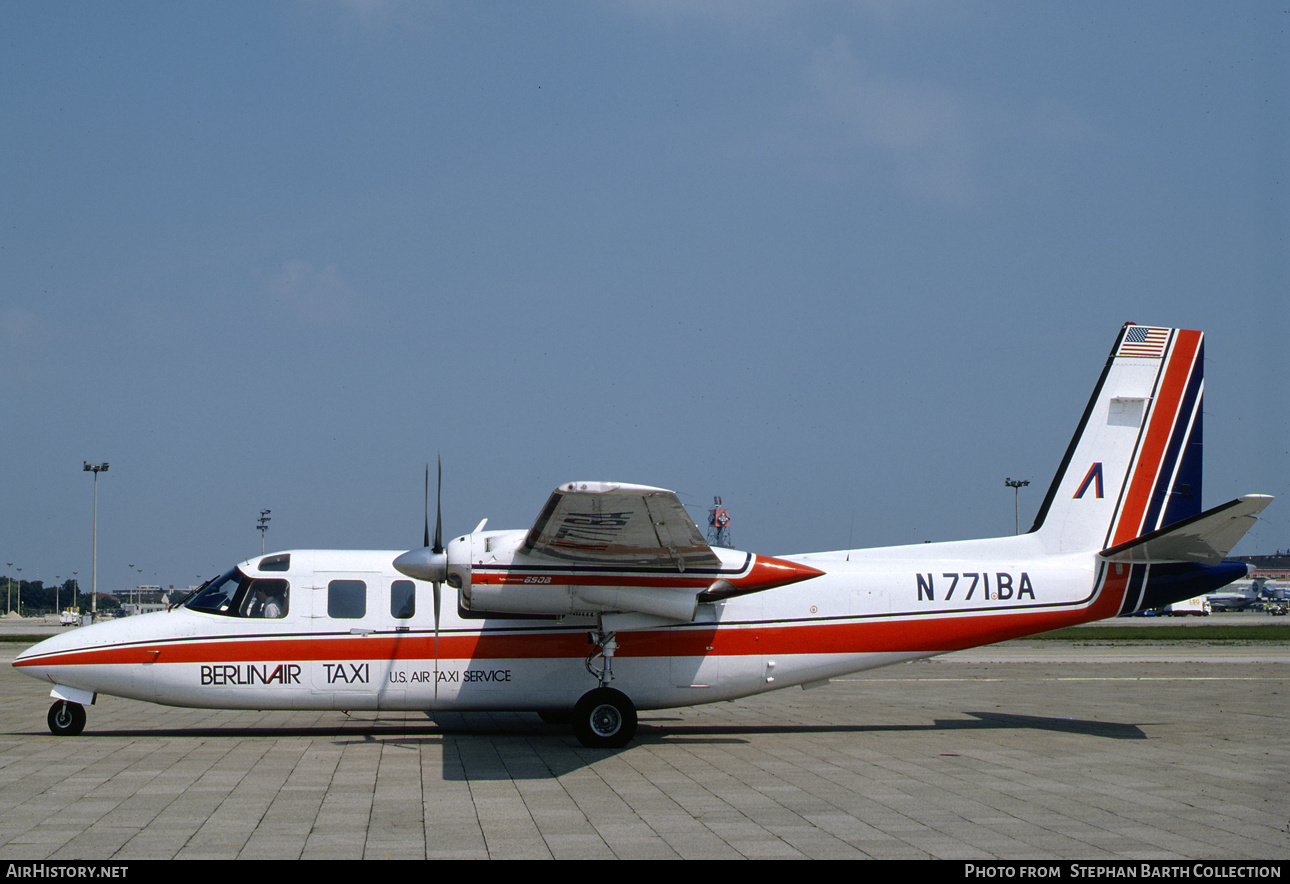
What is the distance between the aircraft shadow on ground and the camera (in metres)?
12.2

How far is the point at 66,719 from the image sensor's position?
13.6 m

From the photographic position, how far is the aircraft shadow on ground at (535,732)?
12.2 m

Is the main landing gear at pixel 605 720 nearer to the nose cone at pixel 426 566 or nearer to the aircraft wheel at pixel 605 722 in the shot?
the aircraft wheel at pixel 605 722

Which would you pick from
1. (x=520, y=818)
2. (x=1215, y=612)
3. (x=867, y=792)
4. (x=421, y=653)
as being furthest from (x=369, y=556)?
(x=1215, y=612)

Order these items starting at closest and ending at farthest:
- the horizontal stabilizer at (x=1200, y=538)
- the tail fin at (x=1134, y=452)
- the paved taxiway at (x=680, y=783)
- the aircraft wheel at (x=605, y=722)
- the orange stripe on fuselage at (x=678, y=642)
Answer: the paved taxiway at (x=680, y=783) < the horizontal stabilizer at (x=1200, y=538) < the aircraft wheel at (x=605, y=722) < the orange stripe on fuselage at (x=678, y=642) < the tail fin at (x=1134, y=452)

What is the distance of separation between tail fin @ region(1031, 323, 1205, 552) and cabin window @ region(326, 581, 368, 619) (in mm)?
8996

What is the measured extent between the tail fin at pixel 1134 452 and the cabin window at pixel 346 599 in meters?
9.00

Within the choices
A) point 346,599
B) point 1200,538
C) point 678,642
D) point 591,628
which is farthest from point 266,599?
point 1200,538

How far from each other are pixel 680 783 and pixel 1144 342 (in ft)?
30.0

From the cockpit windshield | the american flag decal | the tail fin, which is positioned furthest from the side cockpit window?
the american flag decal

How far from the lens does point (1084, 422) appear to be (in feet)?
48.6

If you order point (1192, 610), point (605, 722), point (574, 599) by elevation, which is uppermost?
point (574, 599)

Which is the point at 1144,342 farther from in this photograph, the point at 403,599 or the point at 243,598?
the point at 243,598

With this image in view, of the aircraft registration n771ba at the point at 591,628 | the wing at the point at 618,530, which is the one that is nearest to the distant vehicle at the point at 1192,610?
the aircraft registration n771ba at the point at 591,628
